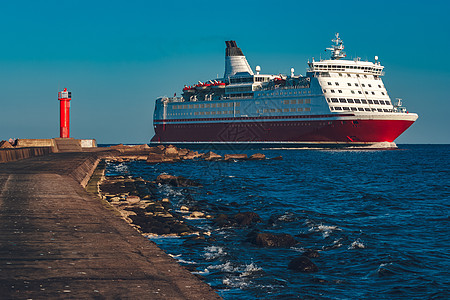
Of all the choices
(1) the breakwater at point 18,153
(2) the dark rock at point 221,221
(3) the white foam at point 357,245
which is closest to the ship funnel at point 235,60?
(1) the breakwater at point 18,153

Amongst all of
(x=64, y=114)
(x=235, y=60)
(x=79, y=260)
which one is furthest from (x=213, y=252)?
(x=235, y=60)

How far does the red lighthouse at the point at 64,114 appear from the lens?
181ft

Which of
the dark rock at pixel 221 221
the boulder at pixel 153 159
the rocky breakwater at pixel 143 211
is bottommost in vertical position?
the boulder at pixel 153 159

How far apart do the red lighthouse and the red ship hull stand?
3204cm

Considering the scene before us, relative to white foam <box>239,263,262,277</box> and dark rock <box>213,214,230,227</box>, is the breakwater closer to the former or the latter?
dark rock <box>213,214,230,227</box>

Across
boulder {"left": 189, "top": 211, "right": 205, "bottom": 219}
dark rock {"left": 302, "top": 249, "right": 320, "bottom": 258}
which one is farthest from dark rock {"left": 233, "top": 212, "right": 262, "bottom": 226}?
dark rock {"left": 302, "top": 249, "right": 320, "bottom": 258}

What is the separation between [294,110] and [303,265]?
2592 inches

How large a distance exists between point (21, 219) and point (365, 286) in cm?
645

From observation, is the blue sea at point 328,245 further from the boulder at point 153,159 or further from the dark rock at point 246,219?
the boulder at point 153,159

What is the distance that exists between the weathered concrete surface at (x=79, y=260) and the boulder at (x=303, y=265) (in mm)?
2897

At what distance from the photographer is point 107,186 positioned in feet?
71.3

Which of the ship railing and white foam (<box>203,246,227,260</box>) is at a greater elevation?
the ship railing

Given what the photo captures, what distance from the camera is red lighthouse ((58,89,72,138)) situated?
5528 centimetres

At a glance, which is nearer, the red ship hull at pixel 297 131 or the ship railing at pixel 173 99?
the red ship hull at pixel 297 131
